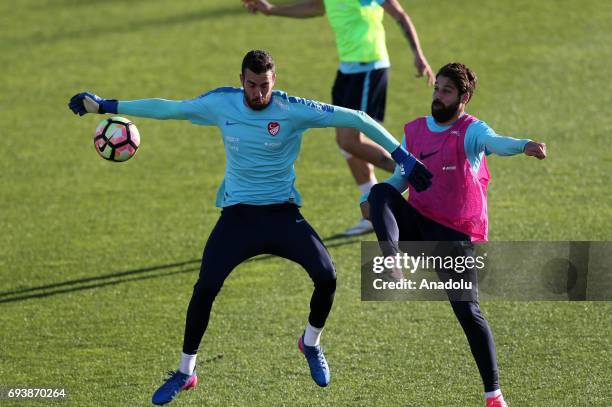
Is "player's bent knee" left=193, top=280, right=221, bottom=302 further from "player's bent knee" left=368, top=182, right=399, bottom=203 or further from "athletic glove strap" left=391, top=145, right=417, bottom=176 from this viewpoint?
"athletic glove strap" left=391, top=145, right=417, bottom=176

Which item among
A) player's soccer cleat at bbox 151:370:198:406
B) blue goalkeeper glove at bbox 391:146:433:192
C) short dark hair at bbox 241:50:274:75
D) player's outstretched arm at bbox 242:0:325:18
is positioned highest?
player's outstretched arm at bbox 242:0:325:18

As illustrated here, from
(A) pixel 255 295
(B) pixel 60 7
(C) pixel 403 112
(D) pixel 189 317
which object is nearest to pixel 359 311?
(A) pixel 255 295

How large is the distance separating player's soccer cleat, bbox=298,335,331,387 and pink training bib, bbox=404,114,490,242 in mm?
1374

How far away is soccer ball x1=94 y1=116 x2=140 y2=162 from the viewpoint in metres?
8.09

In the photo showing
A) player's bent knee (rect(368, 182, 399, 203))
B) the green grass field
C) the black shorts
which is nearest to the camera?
player's bent knee (rect(368, 182, 399, 203))

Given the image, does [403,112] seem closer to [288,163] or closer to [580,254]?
[580,254]

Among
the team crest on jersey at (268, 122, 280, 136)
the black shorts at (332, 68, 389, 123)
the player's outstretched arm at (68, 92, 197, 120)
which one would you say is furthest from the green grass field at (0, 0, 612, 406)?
the player's outstretched arm at (68, 92, 197, 120)

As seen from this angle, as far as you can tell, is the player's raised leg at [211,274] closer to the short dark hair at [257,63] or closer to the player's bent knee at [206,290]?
the player's bent knee at [206,290]

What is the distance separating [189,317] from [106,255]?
12.3 feet

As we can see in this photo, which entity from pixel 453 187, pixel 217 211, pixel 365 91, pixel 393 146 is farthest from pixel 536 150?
pixel 217 211

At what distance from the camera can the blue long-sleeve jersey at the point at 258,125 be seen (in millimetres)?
7715

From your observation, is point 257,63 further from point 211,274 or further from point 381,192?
point 211,274

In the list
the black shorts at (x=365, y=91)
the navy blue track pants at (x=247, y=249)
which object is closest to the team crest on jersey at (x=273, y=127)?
the navy blue track pants at (x=247, y=249)

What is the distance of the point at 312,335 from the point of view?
26.7 ft
